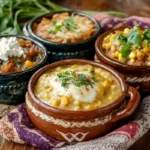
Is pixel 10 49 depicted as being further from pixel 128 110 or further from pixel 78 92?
pixel 128 110

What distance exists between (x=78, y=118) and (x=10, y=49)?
62cm

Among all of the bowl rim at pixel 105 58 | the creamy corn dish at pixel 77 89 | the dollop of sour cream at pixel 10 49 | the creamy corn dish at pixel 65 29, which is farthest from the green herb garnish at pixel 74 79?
the creamy corn dish at pixel 65 29

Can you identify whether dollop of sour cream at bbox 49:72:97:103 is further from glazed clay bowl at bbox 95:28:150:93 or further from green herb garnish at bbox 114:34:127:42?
green herb garnish at bbox 114:34:127:42

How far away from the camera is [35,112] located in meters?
2.00

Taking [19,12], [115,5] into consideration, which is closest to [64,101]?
[19,12]

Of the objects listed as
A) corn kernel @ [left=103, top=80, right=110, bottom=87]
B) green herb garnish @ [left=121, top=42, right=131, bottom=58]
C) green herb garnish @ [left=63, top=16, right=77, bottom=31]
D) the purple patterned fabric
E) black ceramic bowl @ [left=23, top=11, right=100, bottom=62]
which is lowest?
the purple patterned fabric

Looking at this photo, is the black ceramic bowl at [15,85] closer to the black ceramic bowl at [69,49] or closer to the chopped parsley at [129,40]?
the black ceramic bowl at [69,49]

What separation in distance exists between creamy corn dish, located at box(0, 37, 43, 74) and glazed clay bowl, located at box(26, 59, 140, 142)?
0.24m

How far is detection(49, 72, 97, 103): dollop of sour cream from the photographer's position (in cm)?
195

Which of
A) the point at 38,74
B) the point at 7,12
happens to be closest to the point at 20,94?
the point at 38,74

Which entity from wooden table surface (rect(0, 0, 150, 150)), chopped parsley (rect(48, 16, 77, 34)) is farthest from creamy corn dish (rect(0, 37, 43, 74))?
wooden table surface (rect(0, 0, 150, 150))

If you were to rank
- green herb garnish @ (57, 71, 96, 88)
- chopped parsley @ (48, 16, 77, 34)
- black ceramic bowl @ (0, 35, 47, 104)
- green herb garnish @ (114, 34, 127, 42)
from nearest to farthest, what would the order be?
green herb garnish @ (57, 71, 96, 88), black ceramic bowl @ (0, 35, 47, 104), green herb garnish @ (114, 34, 127, 42), chopped parsley @ (48, 16, 77, 34)

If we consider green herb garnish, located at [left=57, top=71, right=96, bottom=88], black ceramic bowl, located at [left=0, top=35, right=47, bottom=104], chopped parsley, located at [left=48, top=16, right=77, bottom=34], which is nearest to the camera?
green herb garnish, located at [left=57, top=71, right=96, bottom=88]

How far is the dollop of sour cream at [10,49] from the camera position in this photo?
2268mm
